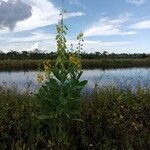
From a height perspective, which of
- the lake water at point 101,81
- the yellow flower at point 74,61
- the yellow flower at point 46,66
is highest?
the yellow flower at point 74,61

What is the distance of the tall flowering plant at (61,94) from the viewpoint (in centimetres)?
735

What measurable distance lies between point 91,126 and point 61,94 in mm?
1240

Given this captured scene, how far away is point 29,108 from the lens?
895 centimetres

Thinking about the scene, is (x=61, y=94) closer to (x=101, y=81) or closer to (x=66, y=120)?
(x=66, y=120)

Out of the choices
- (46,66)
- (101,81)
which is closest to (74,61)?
(46,66)

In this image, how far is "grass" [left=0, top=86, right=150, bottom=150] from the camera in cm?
738

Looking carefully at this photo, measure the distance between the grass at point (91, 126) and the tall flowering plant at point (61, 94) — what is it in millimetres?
271

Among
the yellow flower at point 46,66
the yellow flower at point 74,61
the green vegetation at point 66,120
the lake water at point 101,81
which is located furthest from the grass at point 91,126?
the lake water at point 101,81

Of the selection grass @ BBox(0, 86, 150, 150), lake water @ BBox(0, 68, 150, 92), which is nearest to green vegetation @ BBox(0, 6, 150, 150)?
grass @ BBox(0, 86, 150, 150)

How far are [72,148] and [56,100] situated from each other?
0.87m

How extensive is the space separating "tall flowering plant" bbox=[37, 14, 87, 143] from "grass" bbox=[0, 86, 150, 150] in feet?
0.89

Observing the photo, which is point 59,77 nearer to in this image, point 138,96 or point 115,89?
point 138,96

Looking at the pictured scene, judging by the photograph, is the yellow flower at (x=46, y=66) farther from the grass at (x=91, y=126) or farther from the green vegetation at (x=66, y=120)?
the grass at (x=91, y=126)

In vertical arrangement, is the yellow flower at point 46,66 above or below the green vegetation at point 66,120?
above
